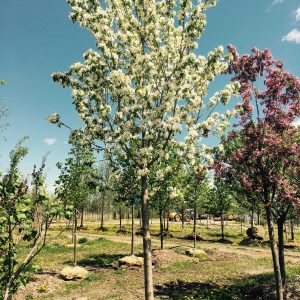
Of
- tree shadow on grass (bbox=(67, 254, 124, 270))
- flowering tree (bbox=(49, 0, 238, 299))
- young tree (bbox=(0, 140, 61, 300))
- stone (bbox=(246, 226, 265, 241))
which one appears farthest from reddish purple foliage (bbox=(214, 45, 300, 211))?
stone (bbox=(246, 226, 265, 241))

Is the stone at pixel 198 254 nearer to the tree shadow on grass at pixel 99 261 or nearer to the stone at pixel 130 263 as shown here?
the tree shadow on grass at pixel 99 261

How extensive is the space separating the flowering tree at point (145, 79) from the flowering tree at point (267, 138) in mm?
4316

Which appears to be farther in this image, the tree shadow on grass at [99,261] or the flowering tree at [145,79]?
the tree shadow on grass at [99,261]

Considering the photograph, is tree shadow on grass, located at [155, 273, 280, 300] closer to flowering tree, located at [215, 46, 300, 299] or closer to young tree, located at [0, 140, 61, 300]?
flowering tree, located at [215, 46, 300, 299]

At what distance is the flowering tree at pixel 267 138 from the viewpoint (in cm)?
1429

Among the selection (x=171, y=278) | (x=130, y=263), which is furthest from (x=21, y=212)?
(x=130, y=263)

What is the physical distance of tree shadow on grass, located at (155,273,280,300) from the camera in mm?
18359

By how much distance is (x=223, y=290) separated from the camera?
776 inches

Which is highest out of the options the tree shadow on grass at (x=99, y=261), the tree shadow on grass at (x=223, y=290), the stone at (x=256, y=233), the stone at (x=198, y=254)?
the stone at (x=256, y=233)

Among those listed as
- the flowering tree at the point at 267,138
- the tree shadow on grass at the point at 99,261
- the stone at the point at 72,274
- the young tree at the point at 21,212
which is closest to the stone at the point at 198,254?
the tree shadow on grass at the point at 99,261

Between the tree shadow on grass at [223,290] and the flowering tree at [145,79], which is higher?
the flowering tree at [145,79]

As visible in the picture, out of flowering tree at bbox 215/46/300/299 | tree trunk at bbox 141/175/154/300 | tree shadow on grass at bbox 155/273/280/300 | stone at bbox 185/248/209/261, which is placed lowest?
tree shadow on grass at bbox 155/273/280/300

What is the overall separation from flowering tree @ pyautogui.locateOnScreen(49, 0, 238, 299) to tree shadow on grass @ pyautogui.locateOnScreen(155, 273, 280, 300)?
31.8 ft

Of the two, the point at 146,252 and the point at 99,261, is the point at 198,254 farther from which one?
the point at 146,252
